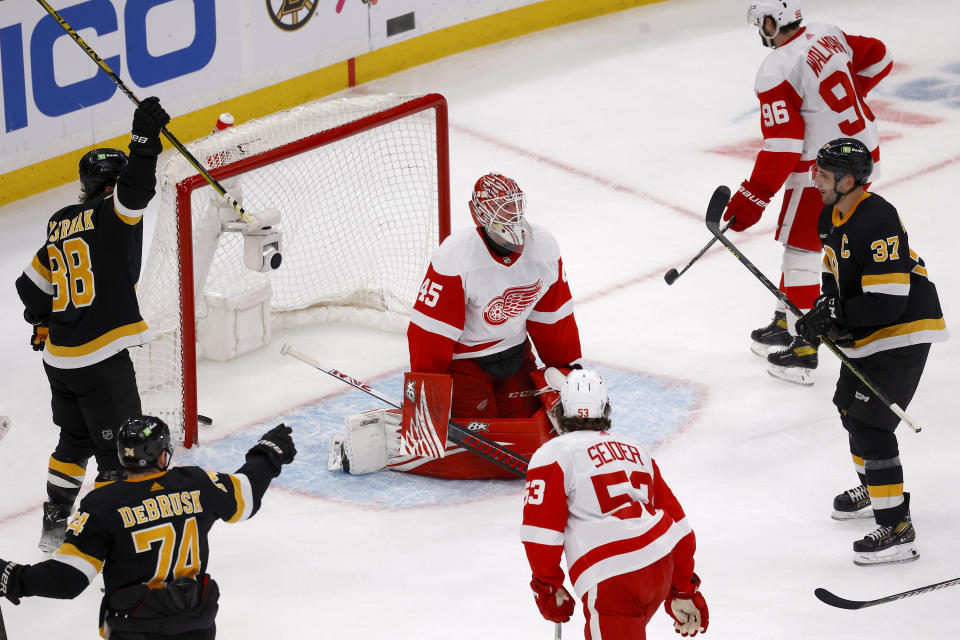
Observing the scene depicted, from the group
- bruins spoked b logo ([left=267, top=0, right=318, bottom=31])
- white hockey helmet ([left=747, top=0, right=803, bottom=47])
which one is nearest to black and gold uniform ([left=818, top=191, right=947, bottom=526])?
white hockey helmet ([left=747, top=0, right=803, bottom=47])

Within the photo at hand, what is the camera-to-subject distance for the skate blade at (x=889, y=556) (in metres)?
4.08

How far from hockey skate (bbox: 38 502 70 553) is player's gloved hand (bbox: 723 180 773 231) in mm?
2408

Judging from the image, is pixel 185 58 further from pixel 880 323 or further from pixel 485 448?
pixel 880 323

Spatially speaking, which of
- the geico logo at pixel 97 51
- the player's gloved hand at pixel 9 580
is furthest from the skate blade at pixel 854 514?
the geico logo at pixel 97 51

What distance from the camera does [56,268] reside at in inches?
157

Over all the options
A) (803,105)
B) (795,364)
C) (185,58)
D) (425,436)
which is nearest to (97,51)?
(185,58)

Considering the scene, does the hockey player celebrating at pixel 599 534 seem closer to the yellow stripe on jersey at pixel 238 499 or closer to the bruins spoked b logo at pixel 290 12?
the yellow stripe on jersey at pixel 238 499

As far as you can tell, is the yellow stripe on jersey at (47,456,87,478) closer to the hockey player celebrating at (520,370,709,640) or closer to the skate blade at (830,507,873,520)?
the hockey player celebrating at (520,370,709,640)

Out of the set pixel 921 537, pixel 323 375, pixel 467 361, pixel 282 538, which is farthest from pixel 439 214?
pixel 921 537

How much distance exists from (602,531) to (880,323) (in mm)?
1269

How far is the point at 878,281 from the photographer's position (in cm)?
390

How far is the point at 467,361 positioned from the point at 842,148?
130cm

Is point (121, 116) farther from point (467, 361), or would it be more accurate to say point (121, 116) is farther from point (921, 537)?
point (921, 537)

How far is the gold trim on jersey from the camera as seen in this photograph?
13.0ft
